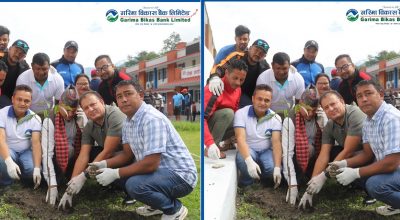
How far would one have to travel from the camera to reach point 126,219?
338 centimetres

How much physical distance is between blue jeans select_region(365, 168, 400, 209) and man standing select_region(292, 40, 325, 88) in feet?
2.68

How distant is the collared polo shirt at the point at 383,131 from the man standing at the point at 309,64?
49 cm

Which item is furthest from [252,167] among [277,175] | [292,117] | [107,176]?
[107,176]

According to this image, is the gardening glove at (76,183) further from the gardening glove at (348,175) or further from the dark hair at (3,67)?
the gardening glove at (348,175)

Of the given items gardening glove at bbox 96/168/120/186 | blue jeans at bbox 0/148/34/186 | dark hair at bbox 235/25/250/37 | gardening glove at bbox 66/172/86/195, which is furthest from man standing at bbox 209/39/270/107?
blue jeans at bbox 0/148/34/186

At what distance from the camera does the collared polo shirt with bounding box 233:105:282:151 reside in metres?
3.33

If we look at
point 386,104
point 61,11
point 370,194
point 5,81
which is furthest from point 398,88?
point 5,81

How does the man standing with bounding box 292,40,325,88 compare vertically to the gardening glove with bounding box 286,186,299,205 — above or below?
above

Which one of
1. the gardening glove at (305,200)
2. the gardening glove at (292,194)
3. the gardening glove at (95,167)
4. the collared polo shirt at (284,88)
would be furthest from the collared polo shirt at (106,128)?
the gardening glove at (305,200)

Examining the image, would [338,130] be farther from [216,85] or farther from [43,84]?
[43,84]

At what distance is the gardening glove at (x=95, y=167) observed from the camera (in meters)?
3.31

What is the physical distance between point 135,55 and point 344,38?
1522 mm

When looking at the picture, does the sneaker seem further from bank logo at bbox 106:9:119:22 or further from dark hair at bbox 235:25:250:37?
bank logo at bbox 106:9:119:22

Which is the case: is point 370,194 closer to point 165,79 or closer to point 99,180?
point 165,79
